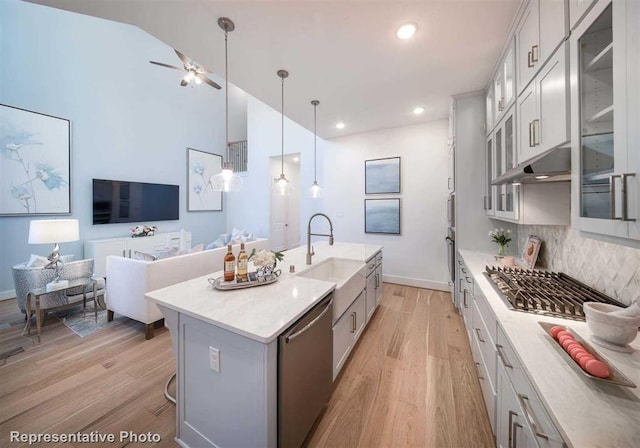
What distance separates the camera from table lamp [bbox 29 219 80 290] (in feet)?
A: 8.18

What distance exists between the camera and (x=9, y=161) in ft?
11.3

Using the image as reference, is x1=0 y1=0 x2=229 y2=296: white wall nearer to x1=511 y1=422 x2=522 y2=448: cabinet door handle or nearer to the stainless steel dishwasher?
the stainless steel dishwasher

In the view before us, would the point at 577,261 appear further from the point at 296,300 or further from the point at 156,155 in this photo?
the point at 156,155

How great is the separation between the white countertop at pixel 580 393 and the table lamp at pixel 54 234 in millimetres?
4055

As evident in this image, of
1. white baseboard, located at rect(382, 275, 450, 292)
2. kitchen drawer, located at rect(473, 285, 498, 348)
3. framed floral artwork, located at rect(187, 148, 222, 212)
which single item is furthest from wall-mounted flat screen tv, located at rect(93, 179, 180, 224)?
kitchen drawer, located at rect(473, 285, 498, 348)

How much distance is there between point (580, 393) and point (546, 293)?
2.77 feet

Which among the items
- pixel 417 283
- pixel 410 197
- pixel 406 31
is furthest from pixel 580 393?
pixel 410 197

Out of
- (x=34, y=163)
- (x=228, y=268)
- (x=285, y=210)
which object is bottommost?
(x=228, y=268)

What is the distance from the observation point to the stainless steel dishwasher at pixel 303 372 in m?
1.11

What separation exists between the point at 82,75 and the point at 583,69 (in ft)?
21.8

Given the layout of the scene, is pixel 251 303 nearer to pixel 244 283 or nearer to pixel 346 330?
pixel 244 283

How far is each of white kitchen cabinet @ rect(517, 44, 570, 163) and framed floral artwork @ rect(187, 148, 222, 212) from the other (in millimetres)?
6033

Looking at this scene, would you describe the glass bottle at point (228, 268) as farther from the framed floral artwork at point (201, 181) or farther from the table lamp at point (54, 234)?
the framed floral artwork at point (201, 181)

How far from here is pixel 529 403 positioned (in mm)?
833
